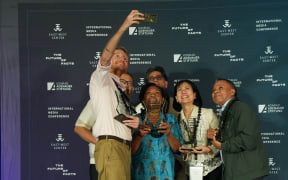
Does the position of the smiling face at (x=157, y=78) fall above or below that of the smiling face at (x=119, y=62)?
below

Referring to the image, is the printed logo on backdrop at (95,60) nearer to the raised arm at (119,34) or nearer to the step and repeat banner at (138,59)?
the step and repeat banner at (138,59)

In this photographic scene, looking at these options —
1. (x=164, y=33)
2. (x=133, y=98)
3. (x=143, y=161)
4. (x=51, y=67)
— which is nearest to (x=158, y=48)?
(x=164, y=33)

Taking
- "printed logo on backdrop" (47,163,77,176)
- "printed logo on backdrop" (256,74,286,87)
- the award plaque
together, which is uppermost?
"printed logo on backdrop" (256,74,286,87)

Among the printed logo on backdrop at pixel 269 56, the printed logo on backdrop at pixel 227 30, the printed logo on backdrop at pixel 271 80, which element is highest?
the printed logo on backdrop at pixel 227 30

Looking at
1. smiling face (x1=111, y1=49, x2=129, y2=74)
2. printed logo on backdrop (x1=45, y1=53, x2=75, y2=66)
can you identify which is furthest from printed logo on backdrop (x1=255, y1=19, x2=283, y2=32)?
printed logo on backdrop (x1=45, y1=53, x2=75, y2=66)

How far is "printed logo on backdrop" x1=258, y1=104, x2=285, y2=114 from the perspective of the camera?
4.47 meters

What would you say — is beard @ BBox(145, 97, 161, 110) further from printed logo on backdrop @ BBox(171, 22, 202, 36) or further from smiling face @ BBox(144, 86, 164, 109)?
printed logo on backdrop @ BBox(171, 22, 202, 36)

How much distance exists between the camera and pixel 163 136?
3.39 meters

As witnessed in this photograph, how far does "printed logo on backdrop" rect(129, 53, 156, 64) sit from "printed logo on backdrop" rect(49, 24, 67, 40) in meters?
0.97

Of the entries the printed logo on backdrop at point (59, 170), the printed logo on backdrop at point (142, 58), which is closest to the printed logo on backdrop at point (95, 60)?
the printed logo on backdrop at point (142, 58)

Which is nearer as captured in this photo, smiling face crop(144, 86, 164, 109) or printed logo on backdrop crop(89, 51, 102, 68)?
smiling face crop(144, 86, 164, 109)

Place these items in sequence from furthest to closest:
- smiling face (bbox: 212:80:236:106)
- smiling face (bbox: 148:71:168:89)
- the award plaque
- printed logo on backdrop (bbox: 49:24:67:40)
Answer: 1. printed logo on backdrop (bbox: 49:24:67:40)
2. smiling face (bbox: 148:71:168:89)
3. smiling face (bbox: 212:80:236:106)
4. the award plaque

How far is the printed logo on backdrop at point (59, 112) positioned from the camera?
15.1 feet

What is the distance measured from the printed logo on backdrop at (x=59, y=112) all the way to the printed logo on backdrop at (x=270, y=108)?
249cm
